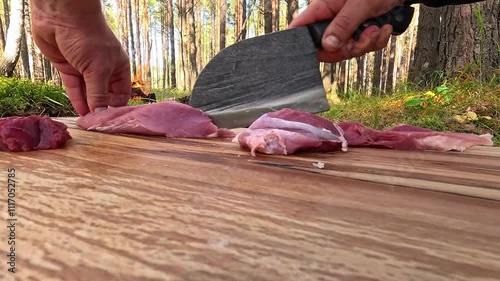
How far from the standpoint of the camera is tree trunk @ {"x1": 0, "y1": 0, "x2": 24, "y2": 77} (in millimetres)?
6910

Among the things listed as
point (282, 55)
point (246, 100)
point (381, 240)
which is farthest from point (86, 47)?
point (381, 240)

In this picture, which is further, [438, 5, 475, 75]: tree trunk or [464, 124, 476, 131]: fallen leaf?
[438, 5, 475, 75]: tree trunk

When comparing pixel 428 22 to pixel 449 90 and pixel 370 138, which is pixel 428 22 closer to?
pixel 449 90

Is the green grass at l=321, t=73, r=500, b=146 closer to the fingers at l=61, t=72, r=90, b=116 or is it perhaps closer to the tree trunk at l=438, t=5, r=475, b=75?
the tree trunk at l=438, t=5, r=475, b=75

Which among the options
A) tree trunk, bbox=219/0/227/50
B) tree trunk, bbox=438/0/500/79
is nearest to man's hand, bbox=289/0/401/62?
tree trunk, bbox=438/0/500/79

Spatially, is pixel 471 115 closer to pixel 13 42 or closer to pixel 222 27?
pixel 13 42

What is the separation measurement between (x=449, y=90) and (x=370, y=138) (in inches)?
94.8

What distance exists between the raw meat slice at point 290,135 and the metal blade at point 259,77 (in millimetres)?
320

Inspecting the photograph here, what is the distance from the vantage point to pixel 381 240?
68 centimetres

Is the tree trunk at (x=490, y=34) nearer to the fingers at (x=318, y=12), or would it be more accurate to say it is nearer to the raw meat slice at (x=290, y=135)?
the fingers at (x=318, y=12)

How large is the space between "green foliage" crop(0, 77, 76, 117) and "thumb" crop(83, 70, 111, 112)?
8.54 feet

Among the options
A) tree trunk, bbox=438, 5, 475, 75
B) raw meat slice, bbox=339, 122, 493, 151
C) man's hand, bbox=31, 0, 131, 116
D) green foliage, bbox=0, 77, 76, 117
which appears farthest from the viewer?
tree trunk, bbox=438, 5, 475, 75

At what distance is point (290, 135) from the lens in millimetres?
1503

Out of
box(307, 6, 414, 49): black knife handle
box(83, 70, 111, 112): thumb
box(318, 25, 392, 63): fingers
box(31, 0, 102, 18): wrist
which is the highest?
box(31, 0, 102, 18): wrist
